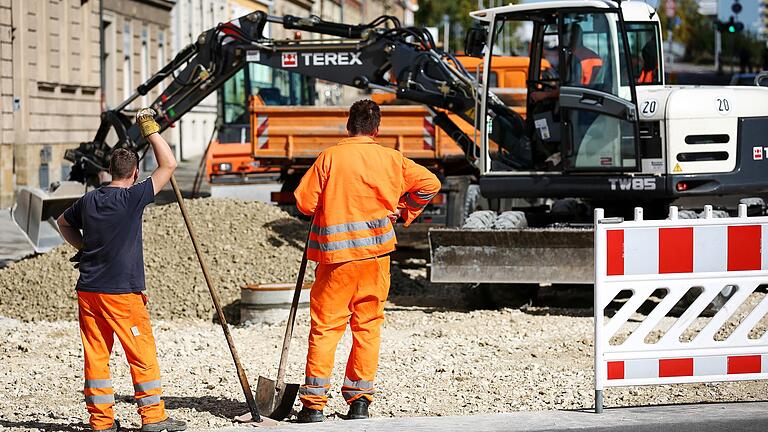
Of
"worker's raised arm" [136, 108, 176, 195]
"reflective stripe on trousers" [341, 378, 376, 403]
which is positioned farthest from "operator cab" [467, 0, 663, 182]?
"worker's raised arm" [136, 108, 176, 195]

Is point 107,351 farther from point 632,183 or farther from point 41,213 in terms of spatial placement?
point 41,213

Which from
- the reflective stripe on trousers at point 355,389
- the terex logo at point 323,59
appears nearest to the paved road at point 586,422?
the reflective stripe on trousers at point 355,389

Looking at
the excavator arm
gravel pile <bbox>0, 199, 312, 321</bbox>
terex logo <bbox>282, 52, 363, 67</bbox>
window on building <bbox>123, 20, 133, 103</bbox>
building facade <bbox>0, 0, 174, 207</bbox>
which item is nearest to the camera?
gravel pile <bbox>0, 199, 312, 321</bbox>

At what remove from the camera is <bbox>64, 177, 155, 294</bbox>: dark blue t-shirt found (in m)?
6.54

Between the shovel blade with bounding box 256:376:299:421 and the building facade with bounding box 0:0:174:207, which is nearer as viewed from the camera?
the shovel blade with bounding box 256:376:299:421

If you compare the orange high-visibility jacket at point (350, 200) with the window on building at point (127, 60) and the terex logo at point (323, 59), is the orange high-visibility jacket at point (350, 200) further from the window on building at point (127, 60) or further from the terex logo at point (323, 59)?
the window on building at point (127, 60)

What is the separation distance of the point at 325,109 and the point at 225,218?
2.87m

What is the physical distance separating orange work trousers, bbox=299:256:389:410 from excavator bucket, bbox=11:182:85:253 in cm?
780

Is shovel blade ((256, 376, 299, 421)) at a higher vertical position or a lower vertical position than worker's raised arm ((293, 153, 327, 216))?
lower

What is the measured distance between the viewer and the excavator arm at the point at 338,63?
13383mm

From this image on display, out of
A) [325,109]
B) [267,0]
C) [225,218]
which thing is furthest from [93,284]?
[267,0]

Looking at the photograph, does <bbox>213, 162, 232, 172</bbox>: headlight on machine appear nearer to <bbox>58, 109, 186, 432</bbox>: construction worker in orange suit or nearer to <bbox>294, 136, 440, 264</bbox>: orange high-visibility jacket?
<bbox>294, 136, 440, 264</bbox>: orange high-visibility jacket

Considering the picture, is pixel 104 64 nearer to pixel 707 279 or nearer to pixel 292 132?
pixel 292 132

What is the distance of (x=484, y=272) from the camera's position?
1130 centimetres
